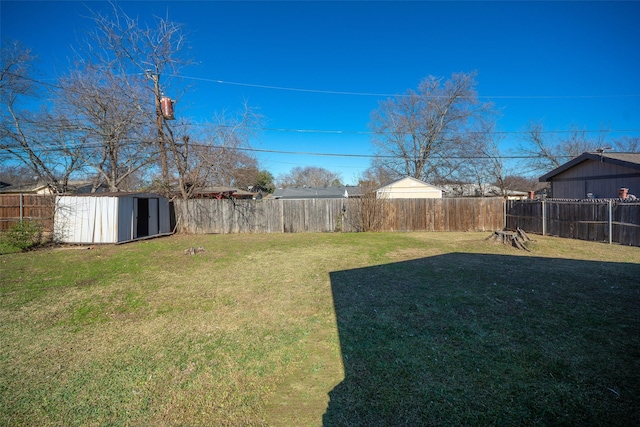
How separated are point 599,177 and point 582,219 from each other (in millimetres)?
3578

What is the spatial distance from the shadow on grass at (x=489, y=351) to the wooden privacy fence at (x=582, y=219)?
4559 mm

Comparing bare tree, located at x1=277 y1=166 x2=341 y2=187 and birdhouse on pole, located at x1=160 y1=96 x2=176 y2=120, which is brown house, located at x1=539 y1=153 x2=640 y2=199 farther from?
bare tree, located at x1=277 y1=166 x2=341 y2=187

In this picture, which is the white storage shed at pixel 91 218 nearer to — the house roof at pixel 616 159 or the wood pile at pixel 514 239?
the wood pile at pixel 514 239

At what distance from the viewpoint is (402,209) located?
13.7 meters

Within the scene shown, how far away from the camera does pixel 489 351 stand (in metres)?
2.77

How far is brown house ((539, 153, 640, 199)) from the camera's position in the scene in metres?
10.3

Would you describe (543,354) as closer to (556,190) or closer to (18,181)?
(556,190)

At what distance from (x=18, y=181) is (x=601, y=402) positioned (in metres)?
41.0

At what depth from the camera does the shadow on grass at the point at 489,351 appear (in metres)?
2.01

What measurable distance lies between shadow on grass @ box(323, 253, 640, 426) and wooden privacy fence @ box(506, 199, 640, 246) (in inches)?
179

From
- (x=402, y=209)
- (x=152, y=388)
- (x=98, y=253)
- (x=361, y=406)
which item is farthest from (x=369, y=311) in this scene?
(x=402, y=209)

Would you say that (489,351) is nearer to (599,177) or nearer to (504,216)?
(504,216)

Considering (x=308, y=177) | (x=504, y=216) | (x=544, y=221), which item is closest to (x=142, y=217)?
(x=504, y=216)

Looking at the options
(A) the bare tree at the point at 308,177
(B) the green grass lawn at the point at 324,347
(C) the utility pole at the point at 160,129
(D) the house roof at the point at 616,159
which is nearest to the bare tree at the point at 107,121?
(C) the utility pole at the point at 160,129
